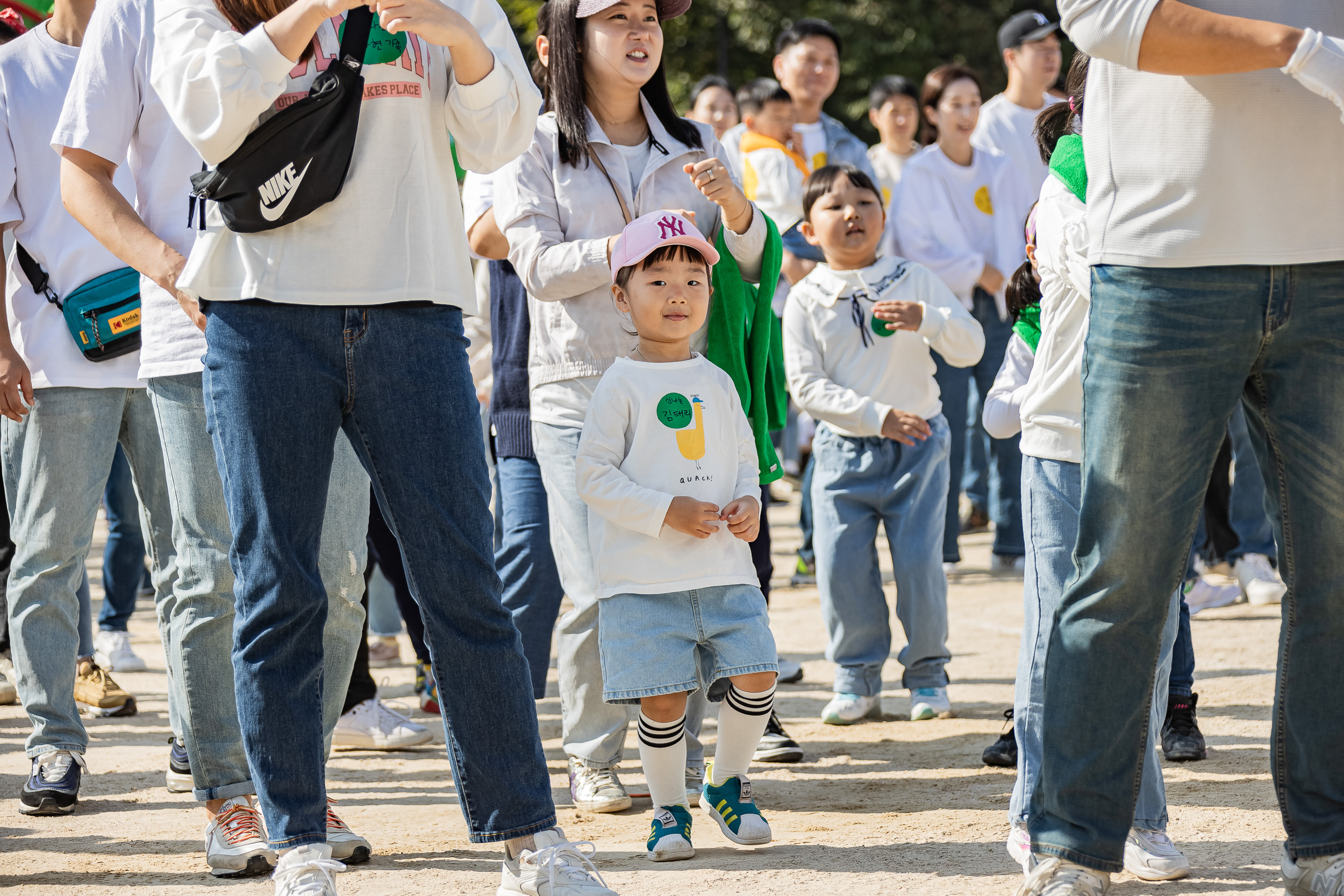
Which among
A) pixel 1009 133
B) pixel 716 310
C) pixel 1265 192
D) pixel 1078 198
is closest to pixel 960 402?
pixel 1009 133

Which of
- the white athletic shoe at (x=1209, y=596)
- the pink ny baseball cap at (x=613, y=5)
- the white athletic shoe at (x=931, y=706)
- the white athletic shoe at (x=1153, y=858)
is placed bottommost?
the white athletic shoe at (x=1209, y=596)

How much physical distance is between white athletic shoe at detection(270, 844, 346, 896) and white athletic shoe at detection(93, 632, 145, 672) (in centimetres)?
378

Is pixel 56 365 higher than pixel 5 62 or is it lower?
lower

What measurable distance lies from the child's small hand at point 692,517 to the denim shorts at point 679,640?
178mm

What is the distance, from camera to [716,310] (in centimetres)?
419

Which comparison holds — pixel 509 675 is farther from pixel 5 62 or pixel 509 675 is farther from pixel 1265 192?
pixel 5 62

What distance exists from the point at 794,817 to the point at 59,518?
7.46ft

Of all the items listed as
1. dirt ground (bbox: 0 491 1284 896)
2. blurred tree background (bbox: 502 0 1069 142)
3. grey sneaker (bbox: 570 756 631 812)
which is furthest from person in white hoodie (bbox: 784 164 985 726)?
blurred tree background (bbox: 502 0 1069 142)

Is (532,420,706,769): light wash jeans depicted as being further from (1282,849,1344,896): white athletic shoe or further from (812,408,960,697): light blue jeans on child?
(1282,849,1344,896): white athletic shoe

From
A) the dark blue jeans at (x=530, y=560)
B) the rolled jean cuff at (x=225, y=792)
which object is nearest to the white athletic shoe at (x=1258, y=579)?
the dark blue jeans at (x=530, y=560)

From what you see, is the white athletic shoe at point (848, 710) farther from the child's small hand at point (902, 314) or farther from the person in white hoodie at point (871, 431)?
the child's small hand at point (902, 314)

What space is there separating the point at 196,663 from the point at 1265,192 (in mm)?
2649

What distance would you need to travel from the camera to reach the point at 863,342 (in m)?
5.46

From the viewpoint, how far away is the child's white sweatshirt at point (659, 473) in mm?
3678
